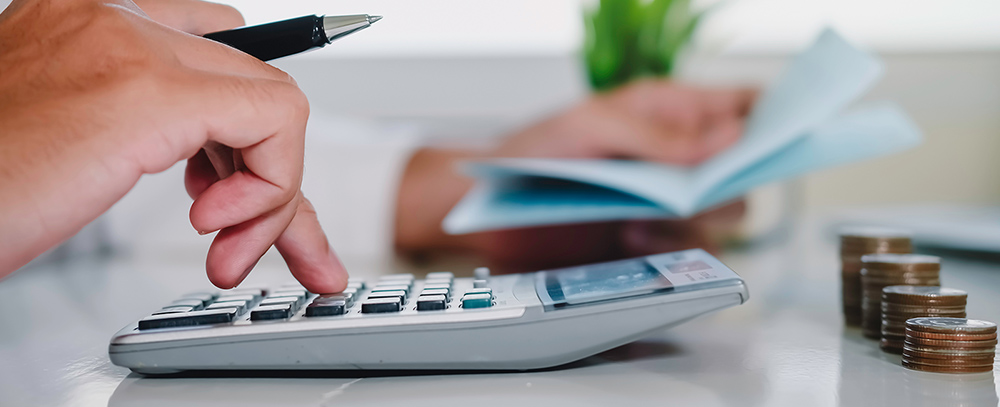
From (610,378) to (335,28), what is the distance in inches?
7.8

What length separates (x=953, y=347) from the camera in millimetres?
277

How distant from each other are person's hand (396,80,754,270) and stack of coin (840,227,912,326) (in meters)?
0.26

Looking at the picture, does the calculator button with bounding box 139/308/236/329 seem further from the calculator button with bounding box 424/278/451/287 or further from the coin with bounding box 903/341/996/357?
the coin with bounding box 903/341/996/357

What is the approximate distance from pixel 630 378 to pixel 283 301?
154 mm

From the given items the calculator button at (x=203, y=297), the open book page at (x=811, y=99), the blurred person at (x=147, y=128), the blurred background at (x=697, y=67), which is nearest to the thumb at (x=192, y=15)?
the blurred person at (x=147, y=128)

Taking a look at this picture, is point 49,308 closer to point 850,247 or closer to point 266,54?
point 266,54

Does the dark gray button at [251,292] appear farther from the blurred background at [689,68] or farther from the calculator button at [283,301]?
the blurred background at [689,68]

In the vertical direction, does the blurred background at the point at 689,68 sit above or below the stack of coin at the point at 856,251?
above

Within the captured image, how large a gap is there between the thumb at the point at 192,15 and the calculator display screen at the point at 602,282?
0.74 feet

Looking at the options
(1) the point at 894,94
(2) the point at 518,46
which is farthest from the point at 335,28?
(1) the point at 894,94

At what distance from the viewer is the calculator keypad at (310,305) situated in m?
0.29

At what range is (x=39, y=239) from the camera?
0.25 meters

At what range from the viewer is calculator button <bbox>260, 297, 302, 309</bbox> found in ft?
1.02

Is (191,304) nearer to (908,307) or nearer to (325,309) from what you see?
(325,309)
